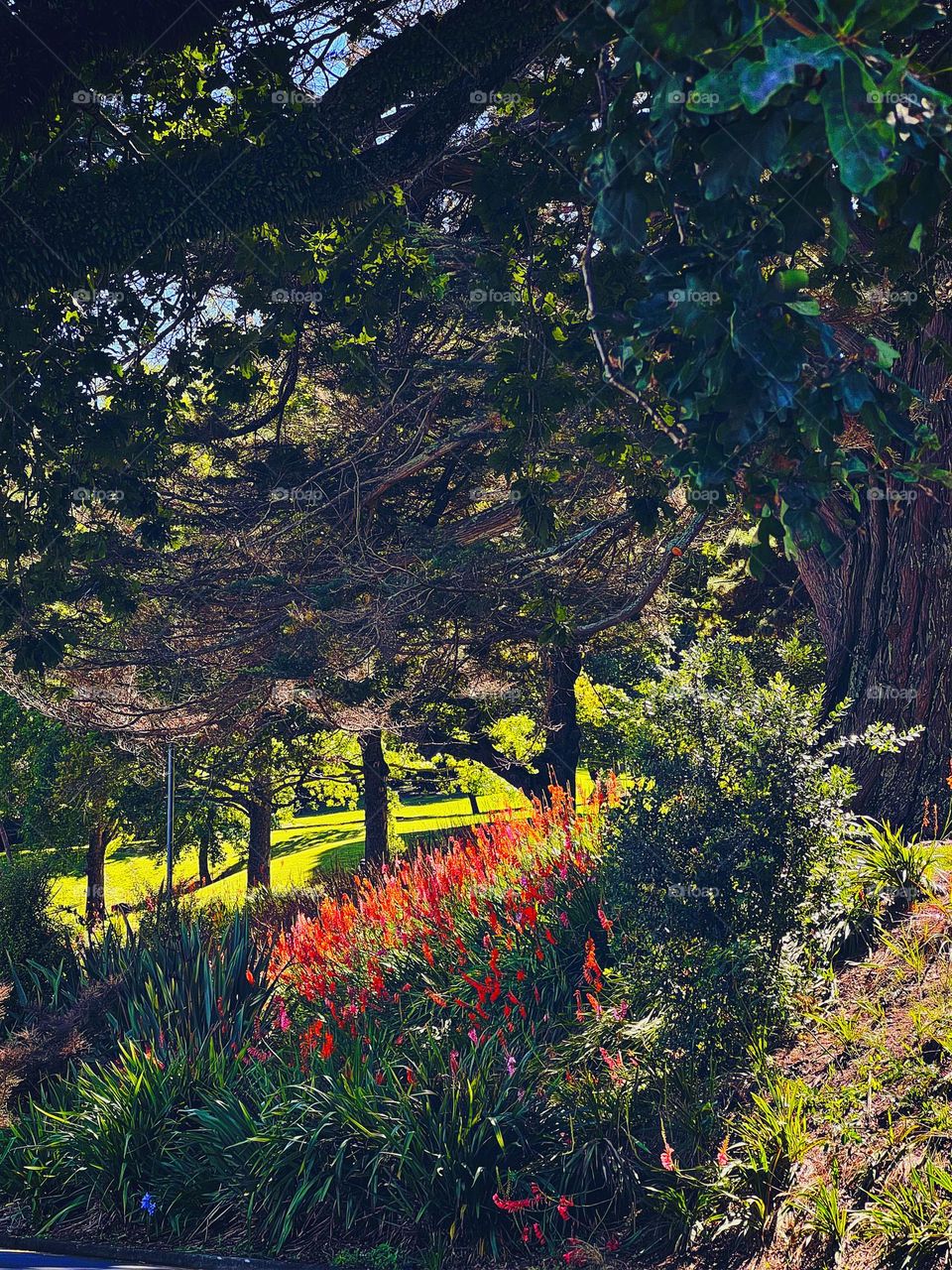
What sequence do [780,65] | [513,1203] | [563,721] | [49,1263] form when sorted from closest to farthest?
[780,65] → [513,1203] → [49,1263] → [563,721]

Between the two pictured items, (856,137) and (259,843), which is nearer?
(856,137)

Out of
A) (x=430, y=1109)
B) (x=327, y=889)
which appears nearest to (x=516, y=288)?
(x=430, y=1109)

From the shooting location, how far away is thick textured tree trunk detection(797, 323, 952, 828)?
8.67 metres

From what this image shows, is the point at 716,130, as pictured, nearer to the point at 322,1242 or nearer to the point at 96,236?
the point at 96,236

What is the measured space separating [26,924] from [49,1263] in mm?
5953

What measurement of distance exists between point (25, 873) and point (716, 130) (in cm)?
1012

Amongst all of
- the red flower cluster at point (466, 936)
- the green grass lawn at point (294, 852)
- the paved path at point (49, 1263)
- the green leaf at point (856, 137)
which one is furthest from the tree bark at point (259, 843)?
the green leaf at point (856, 137)

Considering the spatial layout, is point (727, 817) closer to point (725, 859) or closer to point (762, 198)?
point (725, 859)

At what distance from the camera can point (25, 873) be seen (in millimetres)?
12133

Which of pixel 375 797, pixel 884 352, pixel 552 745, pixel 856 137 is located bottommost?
pixel 375 797

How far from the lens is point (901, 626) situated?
29.7 feet

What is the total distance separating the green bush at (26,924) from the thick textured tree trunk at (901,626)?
308 inches

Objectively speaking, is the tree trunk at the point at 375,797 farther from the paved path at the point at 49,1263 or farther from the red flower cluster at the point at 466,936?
the paved path at the point at 49,1263

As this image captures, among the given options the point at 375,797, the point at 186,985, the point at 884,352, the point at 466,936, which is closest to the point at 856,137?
the point at 884,352
